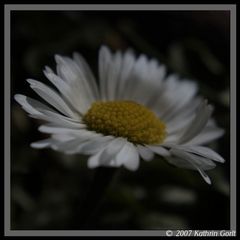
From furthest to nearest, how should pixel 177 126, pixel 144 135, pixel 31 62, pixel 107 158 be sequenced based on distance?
pixel 31 62 < pixel 177 126 < pixel 144 135 < pixel 107 158

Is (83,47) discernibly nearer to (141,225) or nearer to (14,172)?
(14,172)

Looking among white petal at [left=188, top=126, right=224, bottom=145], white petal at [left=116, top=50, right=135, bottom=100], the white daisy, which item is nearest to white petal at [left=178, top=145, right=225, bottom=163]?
the white daisy

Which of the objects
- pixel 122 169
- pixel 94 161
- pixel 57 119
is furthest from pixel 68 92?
pixel 122 169

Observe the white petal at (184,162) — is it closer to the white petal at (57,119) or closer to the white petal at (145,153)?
the white petal at (145,153)

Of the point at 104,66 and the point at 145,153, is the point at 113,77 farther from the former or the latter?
the point at 145,153

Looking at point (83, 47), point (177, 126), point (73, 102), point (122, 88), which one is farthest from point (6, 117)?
point (83, 47)

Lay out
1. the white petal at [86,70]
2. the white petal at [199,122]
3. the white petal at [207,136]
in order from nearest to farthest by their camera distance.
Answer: the white petal at [199,122]
the white petal at [207,136]
the white petal at [86,70]

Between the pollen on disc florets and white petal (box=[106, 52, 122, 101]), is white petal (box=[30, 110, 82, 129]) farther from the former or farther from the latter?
white petal (box=[106, 52, 122, 101])

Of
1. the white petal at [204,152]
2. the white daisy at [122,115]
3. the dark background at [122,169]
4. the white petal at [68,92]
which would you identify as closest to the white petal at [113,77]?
the white daisy at [122,115]
